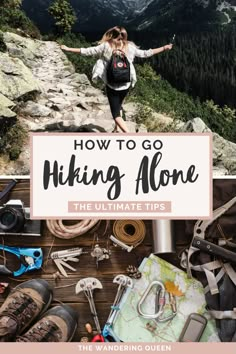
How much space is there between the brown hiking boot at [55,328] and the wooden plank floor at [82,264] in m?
0.06

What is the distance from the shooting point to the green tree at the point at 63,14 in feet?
12.1

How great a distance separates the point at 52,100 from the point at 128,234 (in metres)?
1.00

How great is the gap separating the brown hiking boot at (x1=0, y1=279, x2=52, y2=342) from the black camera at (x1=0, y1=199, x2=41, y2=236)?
34cm

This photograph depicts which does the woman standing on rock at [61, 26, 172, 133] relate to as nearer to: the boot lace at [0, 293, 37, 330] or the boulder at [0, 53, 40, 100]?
the boulder at [0, 53, 40, 100]

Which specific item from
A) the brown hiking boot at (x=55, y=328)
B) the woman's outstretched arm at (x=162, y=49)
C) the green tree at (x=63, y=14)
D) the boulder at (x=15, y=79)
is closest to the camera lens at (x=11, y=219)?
the brown hiking boot at (x=55, y=328)

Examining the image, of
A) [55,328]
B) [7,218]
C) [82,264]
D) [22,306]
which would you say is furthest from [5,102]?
[55,328]

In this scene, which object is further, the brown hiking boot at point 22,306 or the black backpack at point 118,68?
the brown hiking boot at point 22,306

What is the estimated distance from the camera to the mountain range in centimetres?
370

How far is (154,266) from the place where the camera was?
144 inches

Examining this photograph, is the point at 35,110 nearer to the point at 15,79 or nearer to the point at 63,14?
the point at 15,79

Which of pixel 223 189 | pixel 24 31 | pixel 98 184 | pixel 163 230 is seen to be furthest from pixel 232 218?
pixel 24 31

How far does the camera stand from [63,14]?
3705 mm
